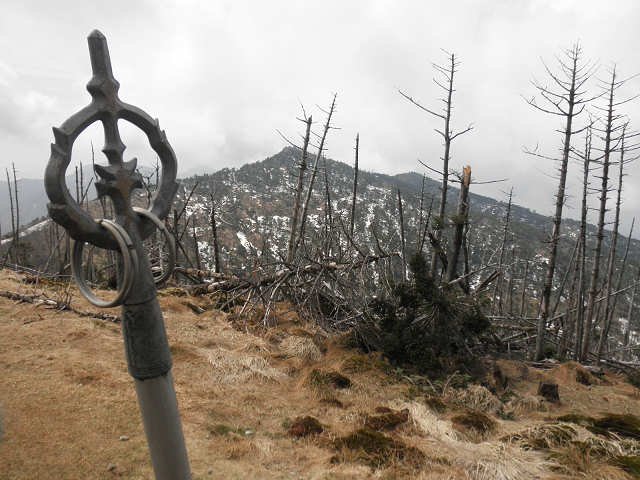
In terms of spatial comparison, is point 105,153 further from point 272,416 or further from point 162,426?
point 272,416

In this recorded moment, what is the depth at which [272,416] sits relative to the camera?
4.19 metres

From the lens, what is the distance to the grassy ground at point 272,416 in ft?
10.2

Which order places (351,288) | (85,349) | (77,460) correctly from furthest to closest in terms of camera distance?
(351,288) → (85,349) → (77,460)

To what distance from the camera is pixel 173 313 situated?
7379 mm

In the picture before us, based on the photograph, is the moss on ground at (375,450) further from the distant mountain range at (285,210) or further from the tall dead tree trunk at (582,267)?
the distant mountain range at (285,210)

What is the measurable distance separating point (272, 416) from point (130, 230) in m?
3.35

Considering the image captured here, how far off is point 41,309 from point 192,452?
4864mm

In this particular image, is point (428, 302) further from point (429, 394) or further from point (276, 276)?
point (276, 276)

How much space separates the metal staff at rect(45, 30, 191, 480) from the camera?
1.46m

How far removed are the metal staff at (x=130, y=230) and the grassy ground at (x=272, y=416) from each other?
1.63 m

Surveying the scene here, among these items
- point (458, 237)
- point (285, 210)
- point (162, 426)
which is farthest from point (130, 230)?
point (285, 210)

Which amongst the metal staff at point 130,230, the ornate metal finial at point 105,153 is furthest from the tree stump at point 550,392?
the ornate metal finial at point 105,153

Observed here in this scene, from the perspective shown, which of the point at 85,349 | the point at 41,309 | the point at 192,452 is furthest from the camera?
the point at 41,309

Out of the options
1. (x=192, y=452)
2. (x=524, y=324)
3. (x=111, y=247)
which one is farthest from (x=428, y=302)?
(x=524, y=324)
